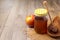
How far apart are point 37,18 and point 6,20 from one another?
0.43m

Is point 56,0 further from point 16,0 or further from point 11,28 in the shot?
point 11,28

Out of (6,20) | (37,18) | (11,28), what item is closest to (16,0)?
(6,20)

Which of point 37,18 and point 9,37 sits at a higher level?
point 37,18

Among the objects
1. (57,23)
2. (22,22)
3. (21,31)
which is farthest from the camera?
(22,22)

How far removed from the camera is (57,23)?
40.5 inches

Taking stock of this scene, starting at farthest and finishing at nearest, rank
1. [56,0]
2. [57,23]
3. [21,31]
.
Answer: [56,0]
[21,31]
[57,23]

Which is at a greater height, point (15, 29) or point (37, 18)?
point (37, 18)

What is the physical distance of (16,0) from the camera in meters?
2.37

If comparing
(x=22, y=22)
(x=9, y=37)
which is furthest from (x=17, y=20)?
(x=9, y=37)

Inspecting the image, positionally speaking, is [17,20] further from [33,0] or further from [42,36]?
[33,0]

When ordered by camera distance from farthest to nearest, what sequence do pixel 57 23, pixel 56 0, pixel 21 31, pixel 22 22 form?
pixel 56 0 → pixel 22 22 → pixel 21 31 → pixel 57 23

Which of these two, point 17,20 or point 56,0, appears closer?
point 17,20

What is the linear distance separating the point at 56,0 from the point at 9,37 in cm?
142

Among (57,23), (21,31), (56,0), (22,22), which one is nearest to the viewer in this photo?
Result: (57,23)
